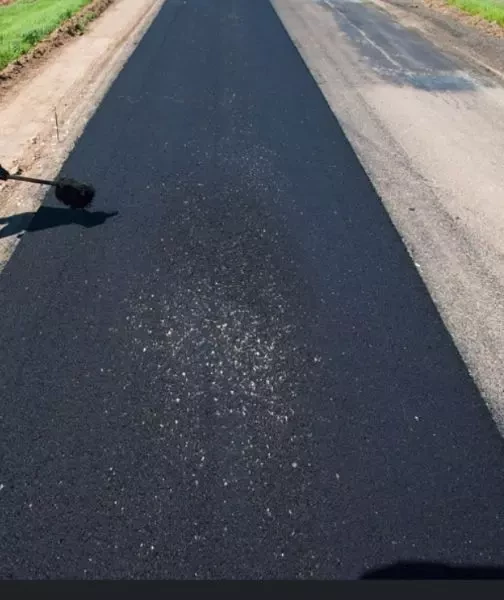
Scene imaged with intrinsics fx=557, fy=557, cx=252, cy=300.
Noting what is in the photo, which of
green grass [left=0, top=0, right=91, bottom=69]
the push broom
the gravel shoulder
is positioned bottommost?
the gravel shoulder

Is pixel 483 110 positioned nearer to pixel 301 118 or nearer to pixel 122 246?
pixel 301 118

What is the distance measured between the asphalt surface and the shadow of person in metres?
0.03

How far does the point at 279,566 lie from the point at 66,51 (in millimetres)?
14215

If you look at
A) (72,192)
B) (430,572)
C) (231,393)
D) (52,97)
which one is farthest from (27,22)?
(430,572)

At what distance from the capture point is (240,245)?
642 centimetres

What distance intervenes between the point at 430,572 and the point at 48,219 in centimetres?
550

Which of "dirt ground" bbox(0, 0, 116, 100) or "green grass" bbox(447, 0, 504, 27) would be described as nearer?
"dirt ground" bbox(0, 0, 116, 100)

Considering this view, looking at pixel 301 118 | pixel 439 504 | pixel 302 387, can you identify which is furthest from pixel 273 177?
pixel 439 504

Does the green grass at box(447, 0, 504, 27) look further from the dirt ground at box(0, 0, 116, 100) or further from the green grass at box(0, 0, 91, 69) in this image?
the green grass at box(0, 0, 91, 69)

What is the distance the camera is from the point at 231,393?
4.47 metres

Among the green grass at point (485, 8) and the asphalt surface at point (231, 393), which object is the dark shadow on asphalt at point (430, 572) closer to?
the asphalt surface at point (231, 393)

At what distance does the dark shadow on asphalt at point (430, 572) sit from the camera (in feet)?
11.0

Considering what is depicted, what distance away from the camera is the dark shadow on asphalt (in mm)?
3344

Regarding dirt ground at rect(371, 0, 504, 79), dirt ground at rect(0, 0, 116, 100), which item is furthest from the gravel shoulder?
dirt ground at rect(0, 0, 116, 100)
